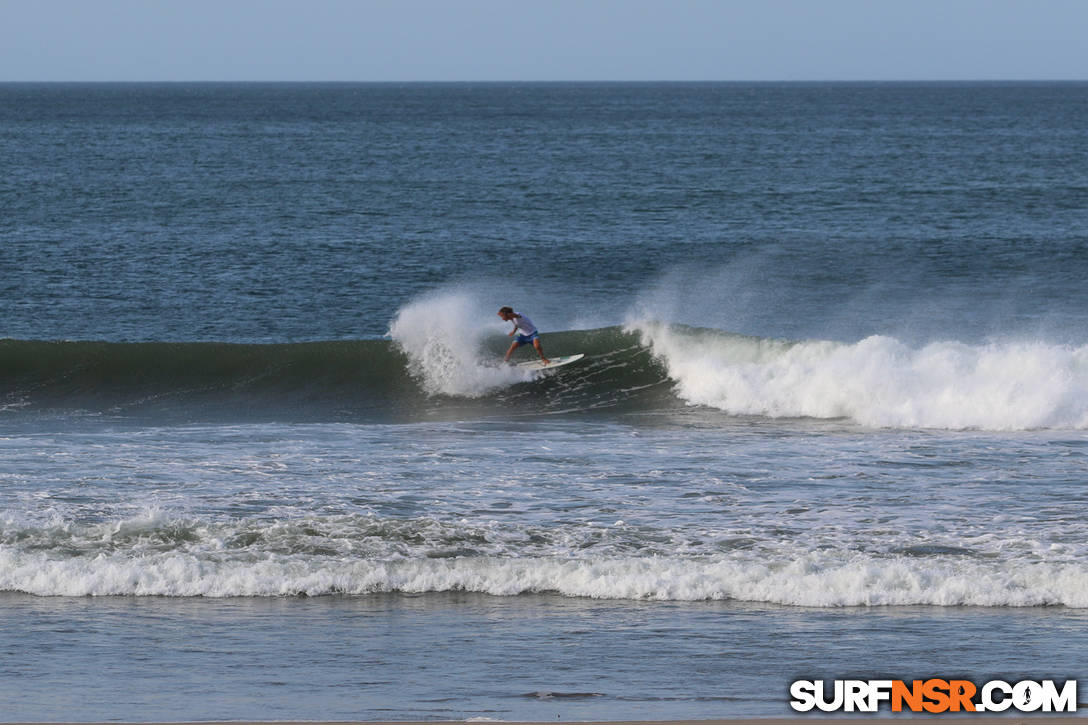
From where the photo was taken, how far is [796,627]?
33.6 feet

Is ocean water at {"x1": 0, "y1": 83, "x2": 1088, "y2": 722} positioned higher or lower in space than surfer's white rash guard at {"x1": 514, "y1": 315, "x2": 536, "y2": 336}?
lower

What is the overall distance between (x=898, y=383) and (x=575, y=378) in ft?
18.1

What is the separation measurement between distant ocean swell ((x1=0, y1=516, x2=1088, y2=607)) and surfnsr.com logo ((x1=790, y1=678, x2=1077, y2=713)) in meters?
2.12

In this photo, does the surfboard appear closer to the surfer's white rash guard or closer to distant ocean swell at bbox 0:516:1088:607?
the surfer's white rash guard

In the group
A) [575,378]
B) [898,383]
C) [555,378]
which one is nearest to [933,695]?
[898,383]

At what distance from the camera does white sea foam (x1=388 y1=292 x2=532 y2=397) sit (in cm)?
2220

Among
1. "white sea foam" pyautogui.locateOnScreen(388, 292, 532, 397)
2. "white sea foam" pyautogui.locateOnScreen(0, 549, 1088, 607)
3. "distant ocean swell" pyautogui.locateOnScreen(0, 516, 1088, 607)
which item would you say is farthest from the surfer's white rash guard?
"white sea foam" pyautogui.locateOnScreen(0, 549, 1088, 607)

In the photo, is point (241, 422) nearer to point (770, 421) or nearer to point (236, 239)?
point (770, 421)

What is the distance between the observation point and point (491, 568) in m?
11.7

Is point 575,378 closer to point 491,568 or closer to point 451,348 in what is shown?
point 451,348

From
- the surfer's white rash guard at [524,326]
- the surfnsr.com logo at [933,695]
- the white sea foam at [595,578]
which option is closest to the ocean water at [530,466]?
the white sea foam at [595,578]

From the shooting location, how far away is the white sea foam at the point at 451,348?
22.2 m

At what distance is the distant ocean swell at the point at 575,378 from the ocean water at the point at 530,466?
0.09m

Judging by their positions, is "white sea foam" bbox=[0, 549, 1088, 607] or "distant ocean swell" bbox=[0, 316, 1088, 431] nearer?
"white sea foam" bbox=[0, 549, 1088, 607]
